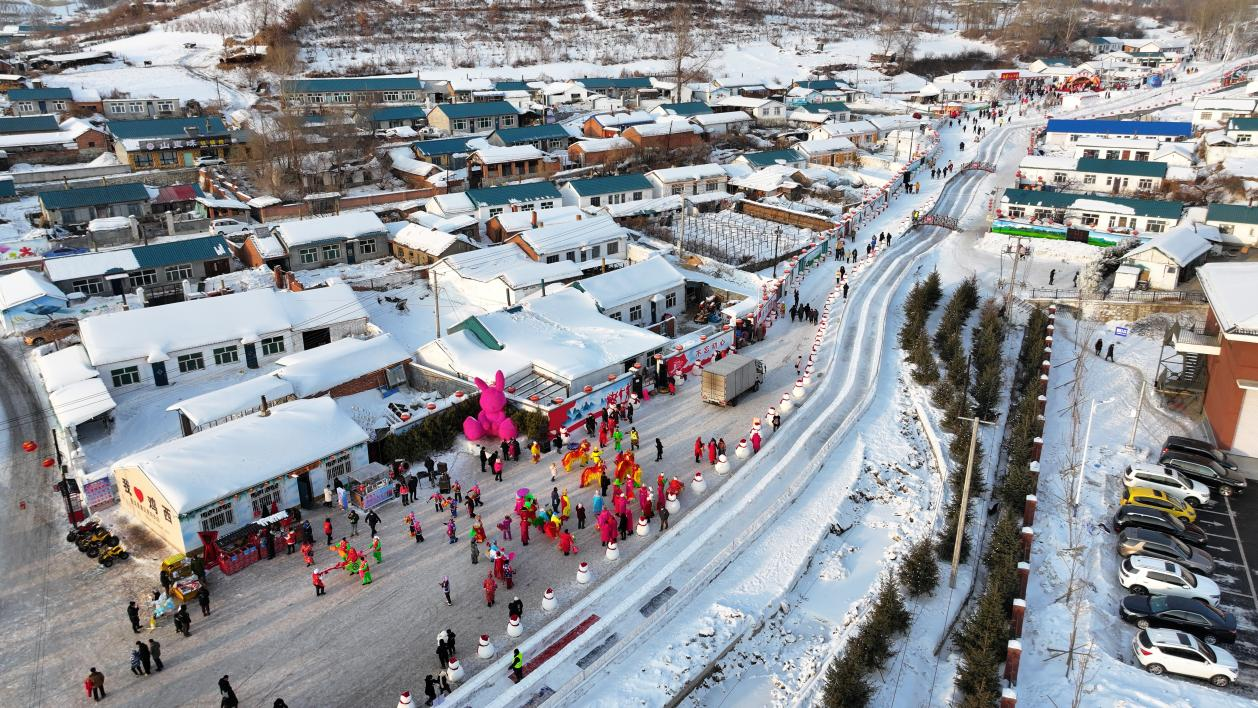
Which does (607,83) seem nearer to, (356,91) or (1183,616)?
(356,91)

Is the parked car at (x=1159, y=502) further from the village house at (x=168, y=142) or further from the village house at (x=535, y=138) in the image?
the village house at (x=168, y=142)

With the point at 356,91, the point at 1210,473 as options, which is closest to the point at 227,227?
the point at 356,91

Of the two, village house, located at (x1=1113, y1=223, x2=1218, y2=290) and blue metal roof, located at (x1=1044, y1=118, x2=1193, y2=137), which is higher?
blue metal roof, located at (x1=1044, y1=118, x2=1193, y2=137)

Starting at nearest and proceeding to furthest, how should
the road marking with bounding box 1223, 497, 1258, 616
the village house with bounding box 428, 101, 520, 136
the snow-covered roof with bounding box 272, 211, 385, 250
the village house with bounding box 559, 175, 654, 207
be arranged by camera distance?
the road marking with bounding box 1223, 497, 1258, 616 → the snow-covered roof with bounding box 272, 211, 385, 250 → the village house with bounding box 559, 175, 654, 207 → the village house with bounding box 428, 101, 520, 136

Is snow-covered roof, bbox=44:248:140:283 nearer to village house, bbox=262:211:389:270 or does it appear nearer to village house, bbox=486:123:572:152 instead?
village house, bbox=262:211:389:270

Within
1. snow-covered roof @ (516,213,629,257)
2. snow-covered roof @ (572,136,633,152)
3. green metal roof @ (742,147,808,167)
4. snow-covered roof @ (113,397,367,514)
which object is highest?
snow-covered roof @ (572,136,633,152)

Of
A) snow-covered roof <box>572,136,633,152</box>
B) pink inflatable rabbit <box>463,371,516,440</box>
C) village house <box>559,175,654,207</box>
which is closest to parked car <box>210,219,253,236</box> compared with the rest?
village house <box>559,175,654,207</box>

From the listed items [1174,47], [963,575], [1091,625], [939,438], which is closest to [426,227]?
[939,438]

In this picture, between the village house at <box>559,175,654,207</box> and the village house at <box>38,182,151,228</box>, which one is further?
Answer: the village house at <box>559,175,654,207</box>

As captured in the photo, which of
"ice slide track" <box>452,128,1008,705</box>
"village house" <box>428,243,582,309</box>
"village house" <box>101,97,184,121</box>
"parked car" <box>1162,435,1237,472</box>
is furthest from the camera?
"village house" <box>101,97,184,121</box>
